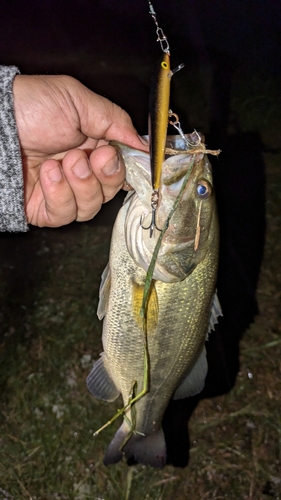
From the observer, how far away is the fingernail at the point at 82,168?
5.15ft

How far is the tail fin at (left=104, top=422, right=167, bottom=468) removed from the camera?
2.19 m

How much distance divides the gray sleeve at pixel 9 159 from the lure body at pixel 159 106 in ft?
2.37

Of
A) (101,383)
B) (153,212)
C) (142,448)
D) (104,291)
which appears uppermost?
(153,212)

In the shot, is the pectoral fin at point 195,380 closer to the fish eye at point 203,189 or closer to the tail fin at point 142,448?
the tail fin at point 142,448

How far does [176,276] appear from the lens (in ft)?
5.26

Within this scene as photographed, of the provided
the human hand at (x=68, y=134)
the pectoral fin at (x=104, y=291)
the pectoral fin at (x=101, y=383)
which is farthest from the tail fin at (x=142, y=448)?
the human hand at (x=68, y=134)

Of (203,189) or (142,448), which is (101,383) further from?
(203,189)

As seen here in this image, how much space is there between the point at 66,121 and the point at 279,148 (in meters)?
2.46

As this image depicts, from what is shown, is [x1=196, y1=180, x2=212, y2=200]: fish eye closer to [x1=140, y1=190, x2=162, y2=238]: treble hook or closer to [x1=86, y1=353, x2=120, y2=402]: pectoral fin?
[x1=140, y1=190, x2=162, y2=238]: treble hook

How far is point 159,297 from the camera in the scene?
1671 mm

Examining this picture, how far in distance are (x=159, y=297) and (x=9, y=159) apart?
0.82m

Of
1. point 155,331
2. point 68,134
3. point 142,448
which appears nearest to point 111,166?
point 68,134

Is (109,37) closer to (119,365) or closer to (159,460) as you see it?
(119,365)

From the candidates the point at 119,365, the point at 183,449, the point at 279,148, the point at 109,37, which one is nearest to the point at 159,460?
the point at 119,365
